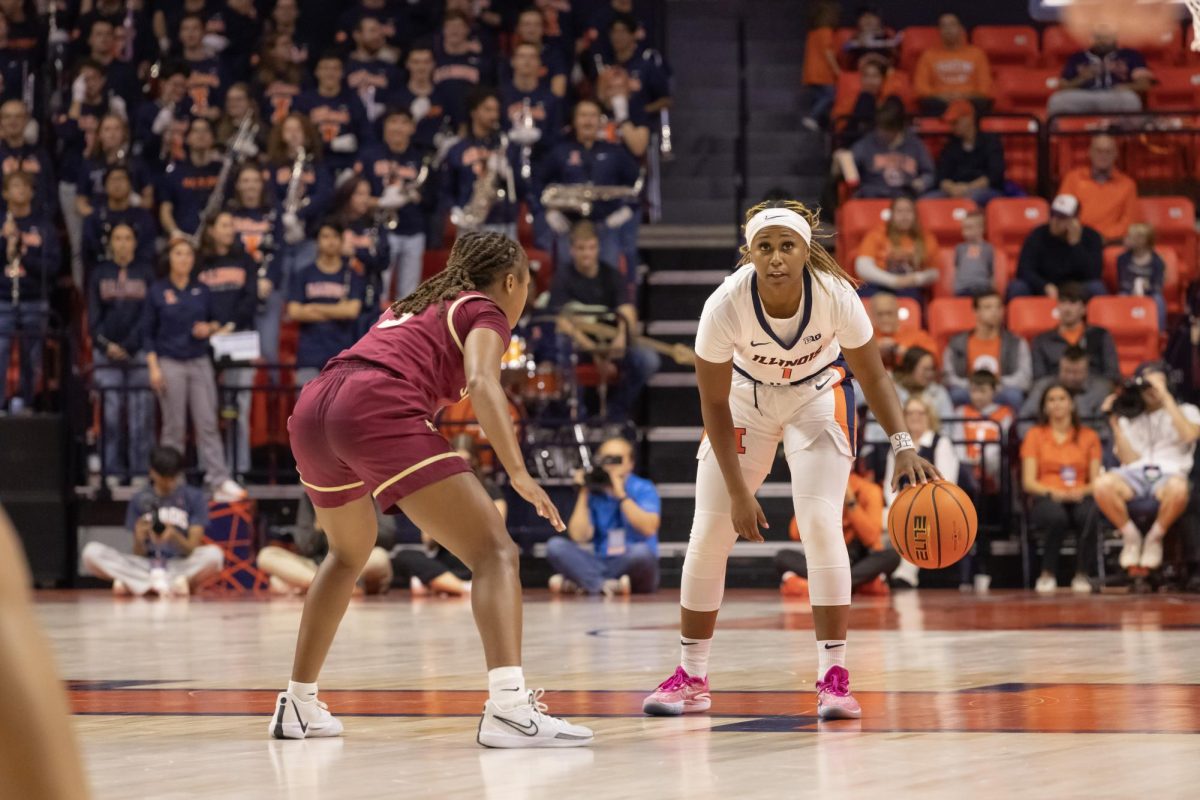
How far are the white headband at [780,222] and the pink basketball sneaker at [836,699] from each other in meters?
1.33

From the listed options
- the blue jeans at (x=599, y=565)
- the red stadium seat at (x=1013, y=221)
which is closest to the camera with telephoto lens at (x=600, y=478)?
the blue jeans at (x=599, y=565)

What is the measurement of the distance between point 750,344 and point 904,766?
170 centimetres

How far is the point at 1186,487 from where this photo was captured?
12.3 meters

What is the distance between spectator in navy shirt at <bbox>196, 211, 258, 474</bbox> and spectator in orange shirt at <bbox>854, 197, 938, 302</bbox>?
480cm

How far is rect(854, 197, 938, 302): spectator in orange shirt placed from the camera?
1433 cm

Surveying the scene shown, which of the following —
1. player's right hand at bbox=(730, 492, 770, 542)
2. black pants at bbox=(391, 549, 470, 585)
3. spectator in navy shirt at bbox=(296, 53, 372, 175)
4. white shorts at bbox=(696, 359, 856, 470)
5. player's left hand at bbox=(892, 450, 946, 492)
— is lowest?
black pants at bbox=(391, 549, 470, 585)

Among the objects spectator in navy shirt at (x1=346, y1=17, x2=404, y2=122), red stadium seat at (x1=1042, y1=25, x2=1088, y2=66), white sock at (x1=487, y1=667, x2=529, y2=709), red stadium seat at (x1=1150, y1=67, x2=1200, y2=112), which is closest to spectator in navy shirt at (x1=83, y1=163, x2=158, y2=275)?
spectator in navy shirt at (x1=346, y1=17, x2=404, y2=122)

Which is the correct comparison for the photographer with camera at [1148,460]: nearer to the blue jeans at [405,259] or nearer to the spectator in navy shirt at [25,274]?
the blue jeans at [405,259]

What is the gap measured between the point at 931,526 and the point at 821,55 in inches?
468

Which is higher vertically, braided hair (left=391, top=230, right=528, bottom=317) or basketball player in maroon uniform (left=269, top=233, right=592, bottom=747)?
braided hair (left=391, top=230, right=528, bottom=317)

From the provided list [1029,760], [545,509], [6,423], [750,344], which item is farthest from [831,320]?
[6,423]

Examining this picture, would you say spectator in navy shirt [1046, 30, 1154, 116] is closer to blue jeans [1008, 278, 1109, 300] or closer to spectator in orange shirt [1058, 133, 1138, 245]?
spectator in orange shirt [1058, 133, 1138, 245]

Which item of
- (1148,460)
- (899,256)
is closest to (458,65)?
(899,256)

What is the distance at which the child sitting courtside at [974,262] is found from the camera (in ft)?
47.2
